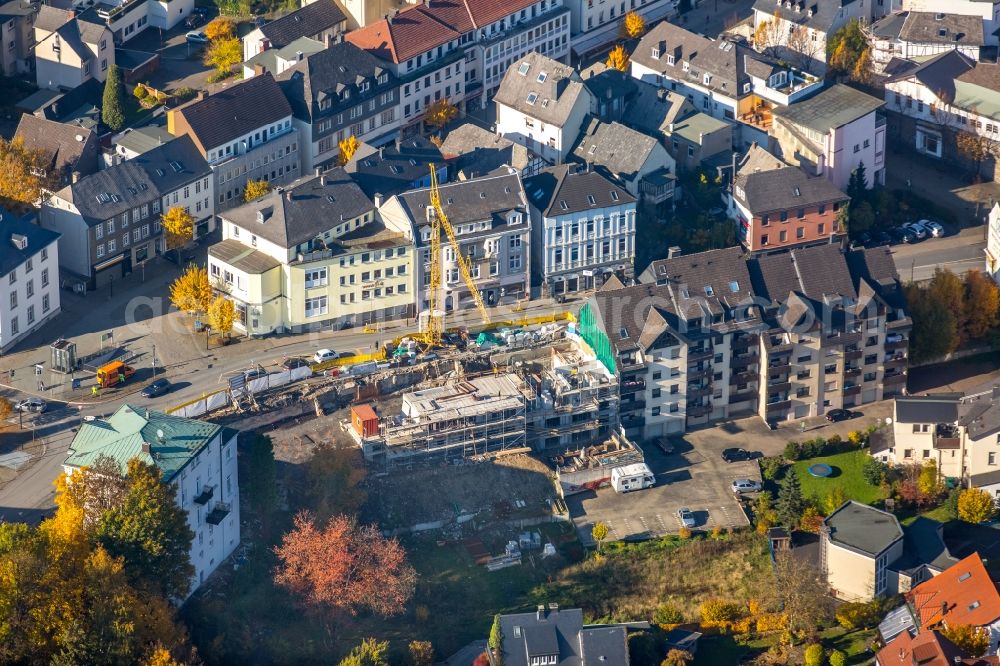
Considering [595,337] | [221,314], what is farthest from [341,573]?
[595,337]

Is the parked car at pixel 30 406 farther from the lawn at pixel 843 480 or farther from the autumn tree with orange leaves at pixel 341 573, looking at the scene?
the lawn at pixel 843 480

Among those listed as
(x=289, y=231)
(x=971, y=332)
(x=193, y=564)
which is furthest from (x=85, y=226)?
(x=971, y=332)

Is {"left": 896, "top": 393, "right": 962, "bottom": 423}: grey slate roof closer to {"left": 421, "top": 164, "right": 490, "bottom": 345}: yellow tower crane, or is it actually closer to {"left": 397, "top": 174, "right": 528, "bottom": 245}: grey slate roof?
{"left": 421, "top": 164, "right": 490, "bottom": 345}: yellow tower crane

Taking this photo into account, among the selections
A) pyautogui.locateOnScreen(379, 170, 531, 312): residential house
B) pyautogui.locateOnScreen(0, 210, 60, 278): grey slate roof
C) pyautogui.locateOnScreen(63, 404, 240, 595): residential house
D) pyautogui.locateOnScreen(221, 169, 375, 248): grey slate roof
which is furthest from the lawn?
pyautogui.locateOnScreen(0, 210, 60, 278): grey slate roof

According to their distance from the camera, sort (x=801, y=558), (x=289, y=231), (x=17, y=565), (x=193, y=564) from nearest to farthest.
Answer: (x=17, y=565)
(x=193, y=564)
(x=801, y=558)
(x=289, y=231)

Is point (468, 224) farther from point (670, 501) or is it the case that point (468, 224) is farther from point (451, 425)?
point (670, 501)

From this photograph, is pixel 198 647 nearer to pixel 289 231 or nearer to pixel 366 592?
pixel 366 592
